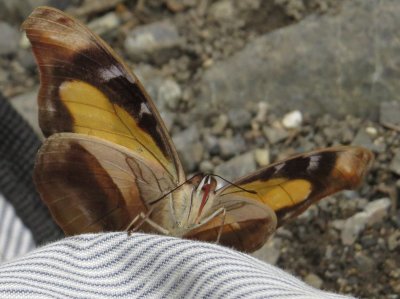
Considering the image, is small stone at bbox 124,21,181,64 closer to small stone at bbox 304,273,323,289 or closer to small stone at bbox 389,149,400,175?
small stone at bbox 389,149,400,175

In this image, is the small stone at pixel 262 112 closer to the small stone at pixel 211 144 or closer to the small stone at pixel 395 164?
the small stone at pixel 211 144

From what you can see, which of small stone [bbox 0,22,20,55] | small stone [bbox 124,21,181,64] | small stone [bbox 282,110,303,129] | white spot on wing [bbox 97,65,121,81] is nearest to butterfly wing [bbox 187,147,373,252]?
white spot on wing [bbox 97,65,121,81]

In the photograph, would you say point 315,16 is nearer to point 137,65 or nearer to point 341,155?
point 137,65

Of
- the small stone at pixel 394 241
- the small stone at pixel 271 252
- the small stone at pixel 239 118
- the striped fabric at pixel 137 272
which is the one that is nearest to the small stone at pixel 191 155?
the small stone at pixel 239 118

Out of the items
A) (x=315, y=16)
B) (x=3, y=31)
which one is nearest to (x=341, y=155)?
(x=315, y=16)

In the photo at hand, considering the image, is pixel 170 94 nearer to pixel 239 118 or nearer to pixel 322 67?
pixel 239 118
